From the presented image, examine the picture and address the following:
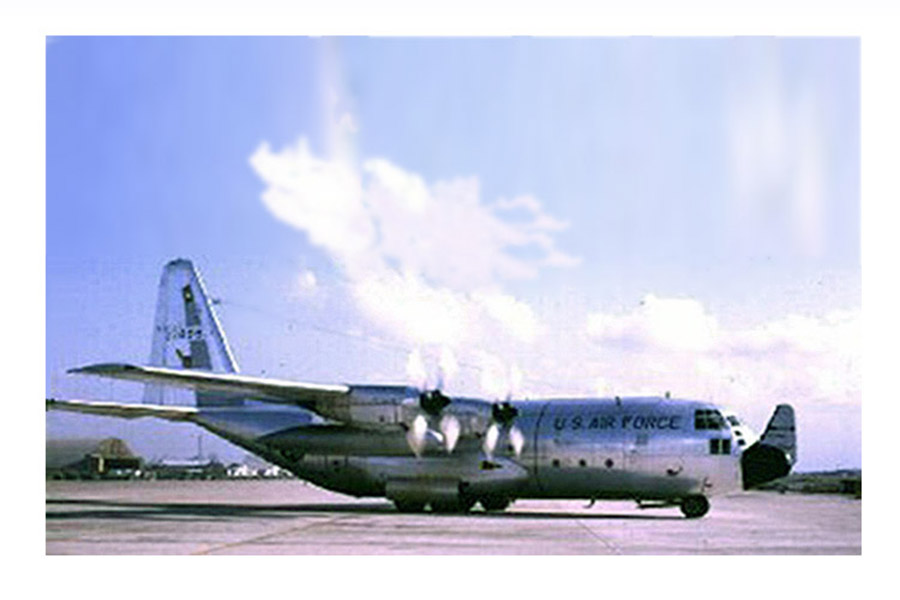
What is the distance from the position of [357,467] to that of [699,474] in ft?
→ 21.9

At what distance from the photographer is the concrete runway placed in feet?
49.6

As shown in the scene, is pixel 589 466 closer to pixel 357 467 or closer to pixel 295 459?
pixel 357 467

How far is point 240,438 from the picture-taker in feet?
77.2

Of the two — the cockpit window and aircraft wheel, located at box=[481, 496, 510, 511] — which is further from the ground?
the cockpit window

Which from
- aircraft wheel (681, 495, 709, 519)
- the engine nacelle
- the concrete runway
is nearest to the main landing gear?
the concrete runway

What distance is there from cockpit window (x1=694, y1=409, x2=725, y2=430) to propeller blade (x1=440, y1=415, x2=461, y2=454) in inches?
170

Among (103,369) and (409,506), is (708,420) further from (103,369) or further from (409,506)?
(103,369)

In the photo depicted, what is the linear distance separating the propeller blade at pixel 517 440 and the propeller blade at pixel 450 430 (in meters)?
1.07

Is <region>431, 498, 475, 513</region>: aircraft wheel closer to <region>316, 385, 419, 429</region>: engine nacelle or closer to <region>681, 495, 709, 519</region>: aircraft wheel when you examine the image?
<region>316, 385, 419, 429</region>: engine nacelle

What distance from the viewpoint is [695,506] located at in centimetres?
2073

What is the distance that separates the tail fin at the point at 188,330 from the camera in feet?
78.2

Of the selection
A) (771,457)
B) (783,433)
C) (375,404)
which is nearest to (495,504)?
(375,404)

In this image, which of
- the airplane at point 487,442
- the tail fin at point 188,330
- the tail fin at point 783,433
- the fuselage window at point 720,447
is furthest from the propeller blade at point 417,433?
the tail fin at point 783,433

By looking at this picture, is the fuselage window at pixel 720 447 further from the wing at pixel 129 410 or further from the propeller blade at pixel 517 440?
the wing at pixel 129 410
